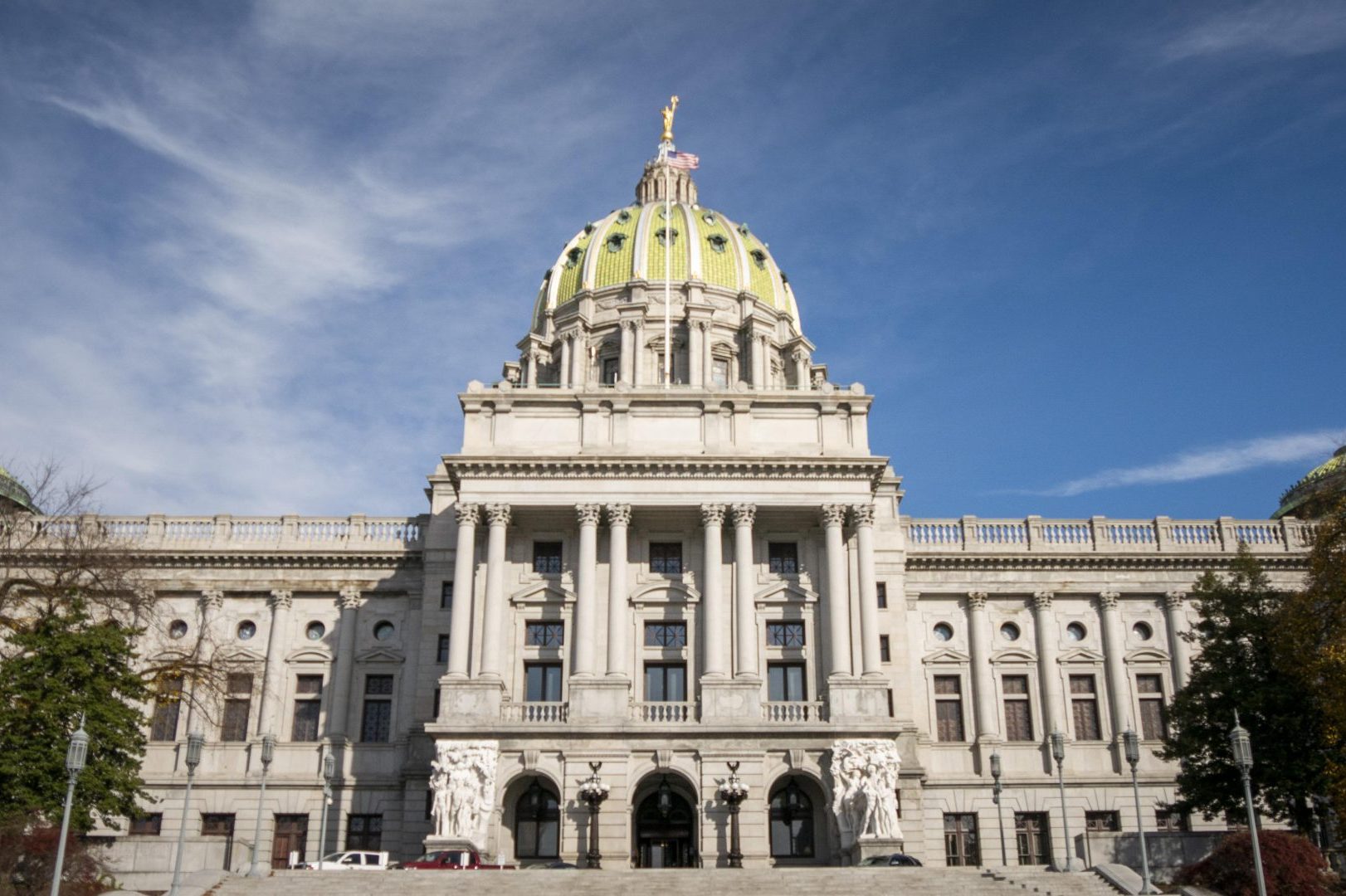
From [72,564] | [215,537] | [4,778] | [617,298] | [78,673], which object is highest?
[617,298]

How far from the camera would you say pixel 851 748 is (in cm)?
4338

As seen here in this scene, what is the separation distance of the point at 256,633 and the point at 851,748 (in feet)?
85.3

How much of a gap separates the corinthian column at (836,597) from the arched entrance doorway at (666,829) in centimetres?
712

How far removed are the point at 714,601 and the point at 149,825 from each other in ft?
79.6

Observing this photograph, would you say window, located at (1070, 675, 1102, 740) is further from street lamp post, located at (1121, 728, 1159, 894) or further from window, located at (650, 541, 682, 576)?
window, located at (650, 541, 682, 576)

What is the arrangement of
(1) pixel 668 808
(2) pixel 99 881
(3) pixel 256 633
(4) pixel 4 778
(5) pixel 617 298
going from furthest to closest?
(5) pixel 617 298 → (3) pixel 256 633 → (1) pixel 668 808 → (4) pixel 4 778 → (2) pixel 99 881

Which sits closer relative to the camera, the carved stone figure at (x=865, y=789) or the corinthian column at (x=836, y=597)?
→ the carved stone figure at (x=865, y=789)

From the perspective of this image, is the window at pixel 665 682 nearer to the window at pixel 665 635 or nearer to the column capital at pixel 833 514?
the window at pixel 665 635

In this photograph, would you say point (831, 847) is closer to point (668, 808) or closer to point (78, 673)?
point (668, 808)

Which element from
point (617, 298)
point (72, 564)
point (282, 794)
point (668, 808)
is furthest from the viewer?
point (617, 298)

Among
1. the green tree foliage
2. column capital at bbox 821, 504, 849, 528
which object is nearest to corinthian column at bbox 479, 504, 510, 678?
the green tree foliage

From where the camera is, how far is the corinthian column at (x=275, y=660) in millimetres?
52156

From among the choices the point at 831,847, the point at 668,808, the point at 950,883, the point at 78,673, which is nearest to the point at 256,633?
the point at 78,673

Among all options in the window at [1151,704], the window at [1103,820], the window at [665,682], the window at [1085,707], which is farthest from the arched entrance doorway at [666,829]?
the window at [1151,704]
